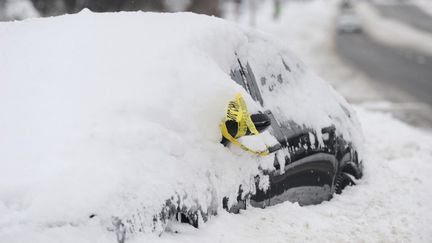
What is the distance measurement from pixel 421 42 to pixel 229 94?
66.7ft

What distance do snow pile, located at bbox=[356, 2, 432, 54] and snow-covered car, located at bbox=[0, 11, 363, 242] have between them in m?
16.3

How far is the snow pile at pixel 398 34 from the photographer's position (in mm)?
21500

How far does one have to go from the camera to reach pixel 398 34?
1029 inches

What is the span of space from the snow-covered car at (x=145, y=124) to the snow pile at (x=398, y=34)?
1633cm

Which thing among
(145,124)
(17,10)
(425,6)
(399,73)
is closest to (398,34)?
(399,73)

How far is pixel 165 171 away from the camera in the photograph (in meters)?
3.18

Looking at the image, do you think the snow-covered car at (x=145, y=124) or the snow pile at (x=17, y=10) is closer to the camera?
the snow-covered car at (x=145, y=124)

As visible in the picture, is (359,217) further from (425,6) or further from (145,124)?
(425,6)

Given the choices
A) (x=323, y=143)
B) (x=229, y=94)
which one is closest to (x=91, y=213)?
(x=229, y=94)

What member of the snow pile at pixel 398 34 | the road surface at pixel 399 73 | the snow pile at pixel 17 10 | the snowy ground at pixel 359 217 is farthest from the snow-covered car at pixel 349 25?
the snowy ground at pixel 359 217

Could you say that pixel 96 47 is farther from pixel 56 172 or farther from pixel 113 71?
pixel 56 172

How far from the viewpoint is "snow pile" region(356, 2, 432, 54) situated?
21.5m

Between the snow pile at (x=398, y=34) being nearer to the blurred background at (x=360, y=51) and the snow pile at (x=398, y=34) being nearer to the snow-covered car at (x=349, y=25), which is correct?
the blurred background at (x=360, y=51)

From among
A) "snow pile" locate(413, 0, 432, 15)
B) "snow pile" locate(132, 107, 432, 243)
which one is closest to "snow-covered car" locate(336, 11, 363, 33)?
"snow pile" locate(413, 0, 432, 15)
